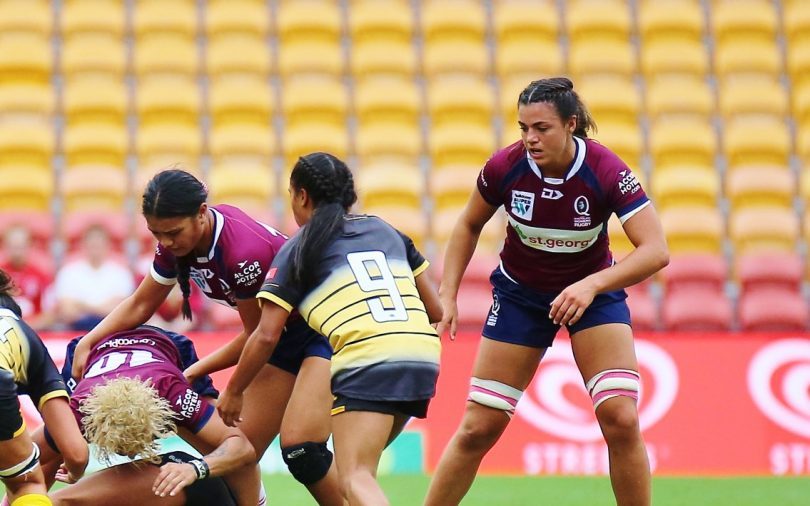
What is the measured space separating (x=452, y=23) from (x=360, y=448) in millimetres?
9065

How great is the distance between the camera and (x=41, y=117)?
1190cm

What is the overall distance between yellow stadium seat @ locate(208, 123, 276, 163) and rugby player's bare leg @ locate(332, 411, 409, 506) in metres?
7.56

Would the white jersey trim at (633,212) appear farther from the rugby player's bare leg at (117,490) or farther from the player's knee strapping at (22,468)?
the player's knee strapping at (22,468)

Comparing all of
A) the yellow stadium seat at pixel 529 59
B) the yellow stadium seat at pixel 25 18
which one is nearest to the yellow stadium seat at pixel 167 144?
the yellow stadium seat at pixel 25 18

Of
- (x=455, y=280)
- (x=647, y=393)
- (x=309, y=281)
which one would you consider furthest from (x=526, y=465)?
(x=309, y=281)

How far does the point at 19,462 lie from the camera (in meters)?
4.56

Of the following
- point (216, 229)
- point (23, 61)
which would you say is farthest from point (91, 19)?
point (216, 229)

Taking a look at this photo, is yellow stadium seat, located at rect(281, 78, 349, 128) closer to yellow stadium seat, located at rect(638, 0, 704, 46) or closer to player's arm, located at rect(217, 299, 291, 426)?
yellow stadium seat, located at rect(638, 0, 704, 46)

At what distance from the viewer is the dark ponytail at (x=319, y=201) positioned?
4441 millimetres

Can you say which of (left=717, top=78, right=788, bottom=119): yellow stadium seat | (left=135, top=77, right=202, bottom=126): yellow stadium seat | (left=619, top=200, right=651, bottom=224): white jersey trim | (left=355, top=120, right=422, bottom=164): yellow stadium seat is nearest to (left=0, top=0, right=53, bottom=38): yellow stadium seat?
(left=135, top=77, right=202, bottom=126): yellow stadium seat

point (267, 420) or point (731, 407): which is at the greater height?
point (267, 420)

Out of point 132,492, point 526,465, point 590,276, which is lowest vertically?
point 526,465

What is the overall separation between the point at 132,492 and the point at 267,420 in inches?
30.4

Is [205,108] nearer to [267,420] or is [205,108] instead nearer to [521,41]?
[521,41]
